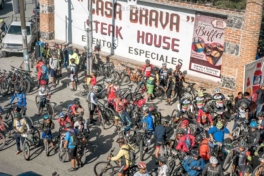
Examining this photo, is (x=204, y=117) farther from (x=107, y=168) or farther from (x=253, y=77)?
(x=107, y=168)

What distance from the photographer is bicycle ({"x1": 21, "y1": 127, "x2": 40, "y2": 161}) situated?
1612cm

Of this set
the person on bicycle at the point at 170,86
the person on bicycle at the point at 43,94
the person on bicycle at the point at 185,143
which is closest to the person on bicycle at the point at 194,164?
the person on bicycle at the point at 185,143

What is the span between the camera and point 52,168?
51.8 feet

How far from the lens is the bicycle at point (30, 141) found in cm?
1612

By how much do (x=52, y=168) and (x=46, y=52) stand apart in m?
10.6

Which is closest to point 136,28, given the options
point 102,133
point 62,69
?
point 62,69

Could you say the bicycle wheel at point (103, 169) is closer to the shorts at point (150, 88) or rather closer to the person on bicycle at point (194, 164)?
the person on bicycle at point (194, 164)

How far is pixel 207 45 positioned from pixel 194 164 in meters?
8.87

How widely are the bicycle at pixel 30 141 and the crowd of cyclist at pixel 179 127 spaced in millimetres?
201

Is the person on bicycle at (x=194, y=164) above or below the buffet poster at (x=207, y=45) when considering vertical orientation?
below

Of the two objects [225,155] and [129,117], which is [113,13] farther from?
[225,155]

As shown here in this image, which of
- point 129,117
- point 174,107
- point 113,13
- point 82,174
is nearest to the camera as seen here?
point 82,174

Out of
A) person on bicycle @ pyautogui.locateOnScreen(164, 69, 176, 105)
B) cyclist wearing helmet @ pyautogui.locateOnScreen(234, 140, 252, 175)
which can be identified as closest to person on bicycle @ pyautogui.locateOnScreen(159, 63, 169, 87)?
person on bicycle @ pyautogui.locateOnScreen(164, 69, 176, 105)

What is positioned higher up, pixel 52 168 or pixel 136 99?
pixel 136 99
